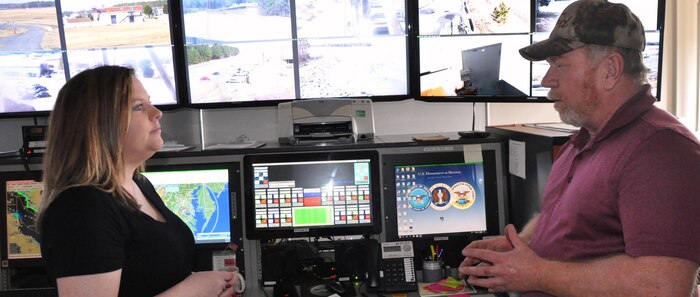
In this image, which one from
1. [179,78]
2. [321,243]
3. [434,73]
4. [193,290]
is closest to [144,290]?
[193,290]

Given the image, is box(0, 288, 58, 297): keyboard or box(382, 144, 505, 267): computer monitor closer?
box(0, 288, 58, 297): keyboard

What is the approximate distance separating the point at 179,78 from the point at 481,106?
1.44m

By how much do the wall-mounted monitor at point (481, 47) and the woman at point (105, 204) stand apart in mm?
1419

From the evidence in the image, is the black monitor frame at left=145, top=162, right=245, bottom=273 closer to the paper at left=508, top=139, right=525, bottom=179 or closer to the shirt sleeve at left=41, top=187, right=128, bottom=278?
the shirt sleeve at left=41, top=187, right=128, bottom=278

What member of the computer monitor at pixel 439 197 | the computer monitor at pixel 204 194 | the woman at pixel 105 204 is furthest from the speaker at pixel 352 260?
the woman at pixel 105 204

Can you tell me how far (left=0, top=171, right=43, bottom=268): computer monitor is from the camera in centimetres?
236

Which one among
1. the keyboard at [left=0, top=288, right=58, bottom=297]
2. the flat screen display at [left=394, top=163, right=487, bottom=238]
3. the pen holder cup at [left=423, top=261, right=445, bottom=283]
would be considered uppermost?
the flat screen display at [left=394, top=163, right=487, bottom=238]

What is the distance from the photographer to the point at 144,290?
1.48 m

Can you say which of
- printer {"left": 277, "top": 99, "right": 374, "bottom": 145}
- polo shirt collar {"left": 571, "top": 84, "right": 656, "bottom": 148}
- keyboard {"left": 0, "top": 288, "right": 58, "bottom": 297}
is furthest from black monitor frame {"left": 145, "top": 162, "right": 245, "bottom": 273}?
polo shirt collar {"left": 571, "top": 84, "right": 656, "bottom": 148}

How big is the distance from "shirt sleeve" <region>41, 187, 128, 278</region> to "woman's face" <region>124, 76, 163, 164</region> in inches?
7.5

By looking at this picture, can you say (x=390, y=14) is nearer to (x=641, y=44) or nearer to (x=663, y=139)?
(x=641, y=44)

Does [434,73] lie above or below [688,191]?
above

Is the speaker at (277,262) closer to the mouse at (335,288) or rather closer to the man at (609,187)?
the mouse at (335,288)

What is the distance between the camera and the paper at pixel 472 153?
2.42m
